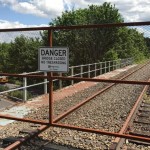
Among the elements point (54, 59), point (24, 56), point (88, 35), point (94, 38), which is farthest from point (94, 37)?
point (54, 59)

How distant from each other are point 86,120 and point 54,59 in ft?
8.19

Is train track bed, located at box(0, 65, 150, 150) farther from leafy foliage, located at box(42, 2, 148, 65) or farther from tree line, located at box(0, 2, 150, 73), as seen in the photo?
leafy foliage, located at box(42, 2, 148, 65)

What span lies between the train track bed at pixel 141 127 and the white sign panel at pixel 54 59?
1.86m

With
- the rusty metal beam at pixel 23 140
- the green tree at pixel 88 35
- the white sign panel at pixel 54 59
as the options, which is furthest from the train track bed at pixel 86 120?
the green tree at pixel 88 35

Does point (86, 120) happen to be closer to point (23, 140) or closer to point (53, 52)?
point (23, 140)

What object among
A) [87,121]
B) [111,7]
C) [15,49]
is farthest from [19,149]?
[15,49]

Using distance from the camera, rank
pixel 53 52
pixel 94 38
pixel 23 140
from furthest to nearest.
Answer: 1. pixel 94 38
2. pixel 53 52
3. pixel 23 140

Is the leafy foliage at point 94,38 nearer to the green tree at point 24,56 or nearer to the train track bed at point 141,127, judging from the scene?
the green tree at point 24,56

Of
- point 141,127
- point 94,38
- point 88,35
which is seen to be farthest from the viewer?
point 88,35

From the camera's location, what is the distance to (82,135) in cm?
699

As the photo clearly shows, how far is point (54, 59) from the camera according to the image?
21.1 feet

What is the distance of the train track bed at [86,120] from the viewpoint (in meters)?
6.57

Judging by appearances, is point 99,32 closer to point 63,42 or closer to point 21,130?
point 63,42

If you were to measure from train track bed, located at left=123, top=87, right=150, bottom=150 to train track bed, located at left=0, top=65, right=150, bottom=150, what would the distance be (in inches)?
12.7
